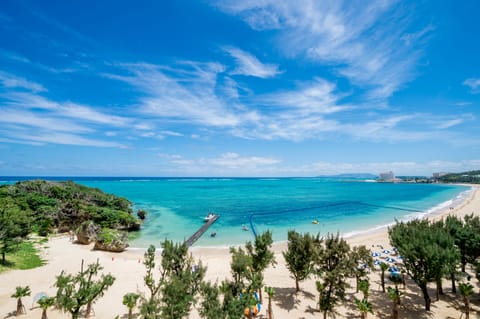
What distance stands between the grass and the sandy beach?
38.4 inches

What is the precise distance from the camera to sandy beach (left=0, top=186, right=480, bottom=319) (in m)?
16.1

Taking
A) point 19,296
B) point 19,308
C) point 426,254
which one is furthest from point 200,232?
point 426,254

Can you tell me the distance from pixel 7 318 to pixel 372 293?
27893 mm

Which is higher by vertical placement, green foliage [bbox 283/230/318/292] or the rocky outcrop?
green foliage [bbox 283/230/318/292]

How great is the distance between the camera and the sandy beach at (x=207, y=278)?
16094mm

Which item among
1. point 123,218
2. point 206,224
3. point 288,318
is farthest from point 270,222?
point 288,318

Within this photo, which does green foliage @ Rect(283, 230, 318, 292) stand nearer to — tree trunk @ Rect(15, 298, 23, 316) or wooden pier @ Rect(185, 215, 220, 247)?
tree trunk @ Rect(15, 298, 23, 316)

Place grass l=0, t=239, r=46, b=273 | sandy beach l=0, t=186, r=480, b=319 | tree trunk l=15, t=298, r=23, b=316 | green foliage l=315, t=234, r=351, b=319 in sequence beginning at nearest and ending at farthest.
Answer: green foliage l=315, t=234, r=351, b=319 → tree trunk l=15, t=298, r=23, b=316 → sandy beach l=0, t=186, r=480, b=319 → grass l=0, t=239, r=46, b=273

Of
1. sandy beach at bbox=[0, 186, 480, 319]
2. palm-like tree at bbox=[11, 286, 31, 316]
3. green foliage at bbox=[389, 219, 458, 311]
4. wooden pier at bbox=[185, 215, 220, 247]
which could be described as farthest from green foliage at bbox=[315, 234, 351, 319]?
wooden pier at bbox=[185, 215, 220, 247]

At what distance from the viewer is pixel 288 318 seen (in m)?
15.7

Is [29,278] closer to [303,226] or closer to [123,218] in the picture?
[123,218]

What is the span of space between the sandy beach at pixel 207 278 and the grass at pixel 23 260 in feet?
3.20

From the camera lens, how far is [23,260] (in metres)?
24.4

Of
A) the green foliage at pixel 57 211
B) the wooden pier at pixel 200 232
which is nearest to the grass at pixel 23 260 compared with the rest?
the green foliage at pixel 57 211
